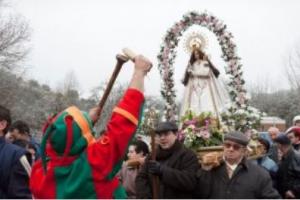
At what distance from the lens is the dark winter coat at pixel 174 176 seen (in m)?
5.47

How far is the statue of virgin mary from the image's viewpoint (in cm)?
1484

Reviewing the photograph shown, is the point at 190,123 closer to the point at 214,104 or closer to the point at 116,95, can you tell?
the point at 214,104

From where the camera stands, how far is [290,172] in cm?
722

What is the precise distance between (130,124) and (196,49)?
1207 centimetres

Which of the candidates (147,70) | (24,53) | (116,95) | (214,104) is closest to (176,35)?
(214,104)

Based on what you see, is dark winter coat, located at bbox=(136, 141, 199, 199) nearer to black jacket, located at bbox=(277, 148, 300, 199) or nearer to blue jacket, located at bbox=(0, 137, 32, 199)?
blue jacket, located at bbox=(0, 137, 32, 199)

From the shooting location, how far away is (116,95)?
194 ft

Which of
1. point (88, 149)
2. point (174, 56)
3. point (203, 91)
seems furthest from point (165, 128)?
point (203, 91)

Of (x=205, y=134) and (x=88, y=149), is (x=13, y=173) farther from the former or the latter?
(x=205, y=134)

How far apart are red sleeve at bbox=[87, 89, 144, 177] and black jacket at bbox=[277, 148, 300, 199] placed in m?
4.78

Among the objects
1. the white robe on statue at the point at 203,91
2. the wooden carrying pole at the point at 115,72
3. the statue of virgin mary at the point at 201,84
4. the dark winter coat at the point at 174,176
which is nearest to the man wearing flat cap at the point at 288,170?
the dark winter coat at the point at 174,176

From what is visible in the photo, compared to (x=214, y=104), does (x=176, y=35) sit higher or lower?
higher

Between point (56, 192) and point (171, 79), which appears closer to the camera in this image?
point (56, 192)

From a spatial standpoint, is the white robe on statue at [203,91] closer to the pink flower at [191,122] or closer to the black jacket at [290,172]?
the pink flower at [191,122]
